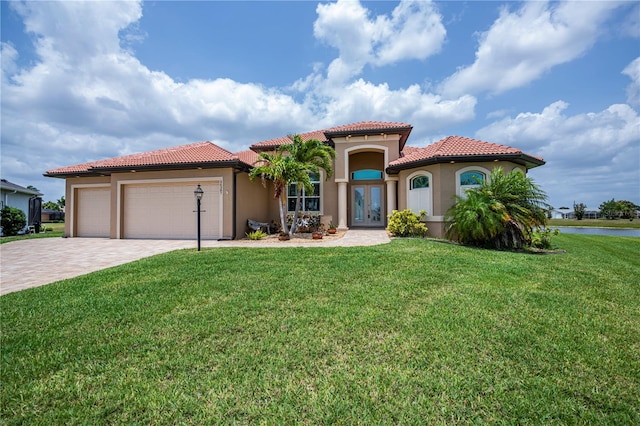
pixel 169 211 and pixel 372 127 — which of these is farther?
pixel 372 127

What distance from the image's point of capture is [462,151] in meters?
13.1

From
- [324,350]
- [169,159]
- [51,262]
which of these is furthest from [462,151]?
[51,262]

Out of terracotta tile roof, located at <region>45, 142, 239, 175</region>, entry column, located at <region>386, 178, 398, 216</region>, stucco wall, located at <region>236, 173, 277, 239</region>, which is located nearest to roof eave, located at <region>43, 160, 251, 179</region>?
terracotta tile roof, located at <region>45, 142, 239, 175</region>

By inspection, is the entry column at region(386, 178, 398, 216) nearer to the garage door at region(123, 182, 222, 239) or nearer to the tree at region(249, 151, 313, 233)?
the tree at region(249, 151, 313, 233)

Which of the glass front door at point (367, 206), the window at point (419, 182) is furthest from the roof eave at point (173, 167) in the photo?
the window at point (419, 182)

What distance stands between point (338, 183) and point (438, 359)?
13913 millimetres

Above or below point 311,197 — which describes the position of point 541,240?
below

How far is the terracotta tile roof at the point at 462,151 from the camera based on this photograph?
1263cm

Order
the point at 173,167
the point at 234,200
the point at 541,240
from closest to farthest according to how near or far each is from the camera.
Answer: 1. the point at 541,240
2. the point at 234,200
3. the point at 173,167

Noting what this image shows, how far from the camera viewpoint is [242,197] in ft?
48.4

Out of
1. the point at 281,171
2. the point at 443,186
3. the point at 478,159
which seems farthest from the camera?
the point at 443,186

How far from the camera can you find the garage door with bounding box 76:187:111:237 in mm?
16234

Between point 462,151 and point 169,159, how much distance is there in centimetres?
1481

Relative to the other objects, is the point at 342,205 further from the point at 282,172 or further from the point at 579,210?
the point at 579,210
